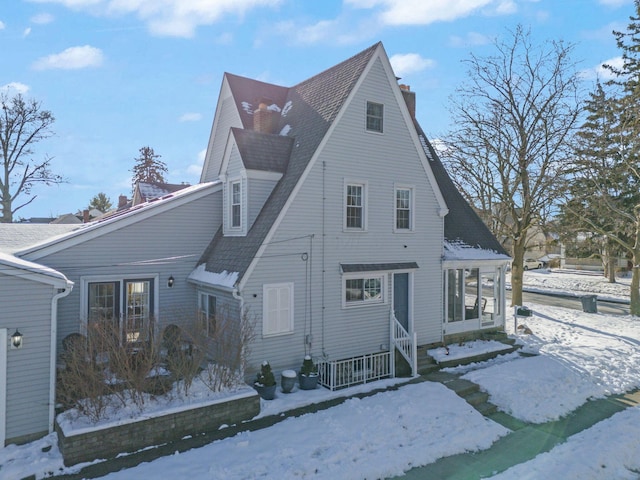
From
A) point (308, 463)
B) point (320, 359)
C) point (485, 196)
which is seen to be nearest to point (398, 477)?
point (308, 463)

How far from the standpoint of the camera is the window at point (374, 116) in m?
13.3

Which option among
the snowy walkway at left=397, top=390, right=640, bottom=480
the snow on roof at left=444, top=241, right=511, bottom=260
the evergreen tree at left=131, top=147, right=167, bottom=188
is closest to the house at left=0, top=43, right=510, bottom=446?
the snow on roof at left=444, top=241, right=511, bottom=260

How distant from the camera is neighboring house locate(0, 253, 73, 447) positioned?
315 inches

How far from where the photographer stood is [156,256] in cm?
1236

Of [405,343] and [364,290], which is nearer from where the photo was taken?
[364,290]

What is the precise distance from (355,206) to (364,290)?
2.64 metres

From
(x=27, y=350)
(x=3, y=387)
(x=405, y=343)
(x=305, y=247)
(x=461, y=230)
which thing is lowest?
(x=405, y=343)

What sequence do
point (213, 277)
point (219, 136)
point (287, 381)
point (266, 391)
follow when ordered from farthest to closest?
point (219, 136)
point (213, 277)
point (287, 381)
point (266, 391)

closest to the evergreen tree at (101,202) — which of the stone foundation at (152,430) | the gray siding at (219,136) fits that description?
the gray siding at (219,136)

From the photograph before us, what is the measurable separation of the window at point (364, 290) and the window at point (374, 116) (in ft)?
15.5

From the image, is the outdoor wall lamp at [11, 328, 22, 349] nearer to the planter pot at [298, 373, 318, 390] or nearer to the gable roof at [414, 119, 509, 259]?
the planter pot at [298, 373, 318, 390]

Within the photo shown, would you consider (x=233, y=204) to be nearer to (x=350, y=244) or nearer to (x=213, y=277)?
(x=213, y=277)

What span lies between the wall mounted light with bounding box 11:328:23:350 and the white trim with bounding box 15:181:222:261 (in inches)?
114

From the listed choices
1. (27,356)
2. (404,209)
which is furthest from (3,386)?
(404,209)
